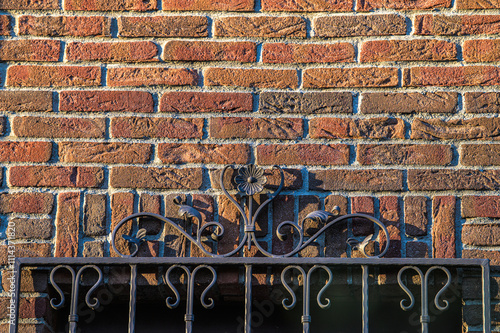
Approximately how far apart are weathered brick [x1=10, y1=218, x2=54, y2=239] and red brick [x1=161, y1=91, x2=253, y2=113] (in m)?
0.52

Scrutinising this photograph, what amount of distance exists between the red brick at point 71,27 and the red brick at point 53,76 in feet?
0.40

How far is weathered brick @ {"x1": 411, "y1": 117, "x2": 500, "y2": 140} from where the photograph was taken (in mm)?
2322

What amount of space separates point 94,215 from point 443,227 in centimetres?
110

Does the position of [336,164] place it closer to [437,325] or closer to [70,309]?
[437,325]

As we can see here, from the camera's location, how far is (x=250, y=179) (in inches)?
89.2

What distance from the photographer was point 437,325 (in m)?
2.35

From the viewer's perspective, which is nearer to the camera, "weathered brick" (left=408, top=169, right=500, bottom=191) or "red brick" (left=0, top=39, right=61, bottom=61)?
"weathered brick" (left=408, top=169, right=500, bottom=191)

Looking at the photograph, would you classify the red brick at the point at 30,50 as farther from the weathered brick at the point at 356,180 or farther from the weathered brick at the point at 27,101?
the weathered brick at the point at 356,180

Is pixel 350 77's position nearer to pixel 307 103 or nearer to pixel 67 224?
pixel 307 103

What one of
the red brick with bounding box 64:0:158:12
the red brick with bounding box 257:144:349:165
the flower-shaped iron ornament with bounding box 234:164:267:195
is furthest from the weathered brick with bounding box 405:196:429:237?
the red brick with bounding box 64:0:158:12

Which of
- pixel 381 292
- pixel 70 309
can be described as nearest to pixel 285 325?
pixel 381 292

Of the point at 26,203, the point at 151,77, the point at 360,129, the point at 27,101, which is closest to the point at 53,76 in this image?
the point at 27,101

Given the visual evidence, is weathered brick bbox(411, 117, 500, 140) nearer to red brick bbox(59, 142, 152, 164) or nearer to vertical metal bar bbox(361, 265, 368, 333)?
vertical metal bar bbox(361, 265, 368, 333)

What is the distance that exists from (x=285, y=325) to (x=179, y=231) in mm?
486
